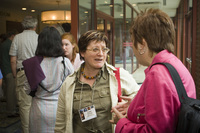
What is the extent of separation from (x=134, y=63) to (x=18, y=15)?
16.5ft

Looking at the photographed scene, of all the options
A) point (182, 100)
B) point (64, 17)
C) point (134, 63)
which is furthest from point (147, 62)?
point (64, 17)

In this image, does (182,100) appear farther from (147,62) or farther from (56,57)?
A: (56,57)

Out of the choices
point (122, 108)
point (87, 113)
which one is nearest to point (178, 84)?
point (122, 108)

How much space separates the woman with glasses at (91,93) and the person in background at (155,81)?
2.00ft

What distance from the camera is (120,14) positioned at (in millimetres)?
6684

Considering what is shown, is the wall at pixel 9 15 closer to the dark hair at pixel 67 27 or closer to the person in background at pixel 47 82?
the dark hair at pixel 67 27

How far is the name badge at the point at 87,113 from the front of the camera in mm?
1759

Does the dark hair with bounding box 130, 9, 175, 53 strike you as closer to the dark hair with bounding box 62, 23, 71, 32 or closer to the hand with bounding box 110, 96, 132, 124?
the hand with bounding box 110, 96, 132, 124

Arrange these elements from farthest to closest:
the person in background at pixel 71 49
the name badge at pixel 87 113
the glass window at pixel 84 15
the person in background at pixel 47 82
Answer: the glass window at pixel 84 15
the person in background at pixel 71 49
the person in background at pixel 47 82
the name badge at pixel 87 113

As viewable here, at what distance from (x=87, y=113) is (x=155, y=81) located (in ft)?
2.91

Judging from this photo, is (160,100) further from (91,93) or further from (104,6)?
(104,6)

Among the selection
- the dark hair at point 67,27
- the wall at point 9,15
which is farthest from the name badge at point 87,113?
the wall at point 9,15

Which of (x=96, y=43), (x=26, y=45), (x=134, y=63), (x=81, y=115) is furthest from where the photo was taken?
(x=134, y=63)

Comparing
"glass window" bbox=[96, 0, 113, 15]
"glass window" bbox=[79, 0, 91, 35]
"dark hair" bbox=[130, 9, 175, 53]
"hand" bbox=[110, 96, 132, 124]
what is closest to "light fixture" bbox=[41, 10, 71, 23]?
"glass window" bbox=[96, 0, 113, 15]
